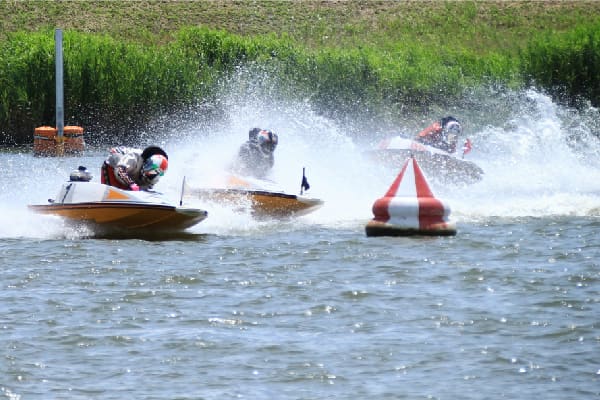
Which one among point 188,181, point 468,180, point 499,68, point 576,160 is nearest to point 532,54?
point 499,68

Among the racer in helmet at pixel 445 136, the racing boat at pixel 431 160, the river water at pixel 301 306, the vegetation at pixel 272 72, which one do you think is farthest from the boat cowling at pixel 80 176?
the vegetation at pixel 272 72

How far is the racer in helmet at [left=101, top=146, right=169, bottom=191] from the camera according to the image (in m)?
14.9

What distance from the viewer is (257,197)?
16.1m

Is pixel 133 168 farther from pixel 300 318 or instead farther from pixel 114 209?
pixel 300 318

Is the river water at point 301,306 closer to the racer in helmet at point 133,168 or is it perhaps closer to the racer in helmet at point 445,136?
the racer in helmet at point 133,168

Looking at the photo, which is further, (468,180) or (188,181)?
(468,180)

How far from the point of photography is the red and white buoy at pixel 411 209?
46.8 ft

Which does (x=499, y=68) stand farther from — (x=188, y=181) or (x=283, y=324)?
(x=283, y=324)

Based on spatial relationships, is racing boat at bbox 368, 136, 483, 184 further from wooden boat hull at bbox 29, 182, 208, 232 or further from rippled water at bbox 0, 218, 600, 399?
wooden boat hull at bbox 29, 182, 208, 232

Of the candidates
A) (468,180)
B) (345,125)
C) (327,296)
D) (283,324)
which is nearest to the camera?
(283,324)

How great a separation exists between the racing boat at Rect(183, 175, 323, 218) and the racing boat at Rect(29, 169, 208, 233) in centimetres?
116

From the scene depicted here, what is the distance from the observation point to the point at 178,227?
15.1 metres

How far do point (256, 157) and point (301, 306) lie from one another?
6.25m

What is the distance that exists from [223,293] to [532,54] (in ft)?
82.9
